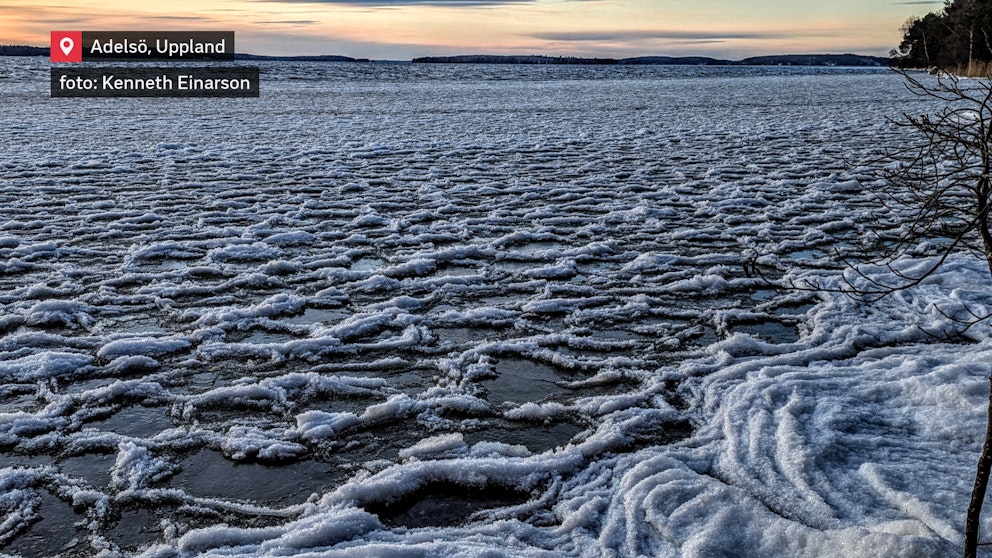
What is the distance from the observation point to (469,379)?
15.8ft

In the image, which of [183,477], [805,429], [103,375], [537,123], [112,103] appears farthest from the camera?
[112,103]

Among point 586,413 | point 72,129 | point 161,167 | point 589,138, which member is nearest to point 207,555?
point 586,413

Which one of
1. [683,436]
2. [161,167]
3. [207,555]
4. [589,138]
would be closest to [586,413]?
[683,436]

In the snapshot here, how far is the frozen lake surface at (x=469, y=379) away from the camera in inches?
129

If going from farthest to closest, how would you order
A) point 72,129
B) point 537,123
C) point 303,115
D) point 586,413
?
point 303,115, point 537,123, point 72,129, point 586,413

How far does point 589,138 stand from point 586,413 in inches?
547

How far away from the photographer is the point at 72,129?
61.4 ft

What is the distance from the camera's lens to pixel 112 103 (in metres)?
27.7

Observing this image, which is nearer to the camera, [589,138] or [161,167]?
[161,167]

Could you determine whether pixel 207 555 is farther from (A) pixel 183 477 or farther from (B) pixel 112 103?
(B) pixel 112 103

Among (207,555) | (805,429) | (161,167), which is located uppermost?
(161,167)

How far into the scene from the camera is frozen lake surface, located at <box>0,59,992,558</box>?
10.8 ft

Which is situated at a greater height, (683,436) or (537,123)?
(537,123)

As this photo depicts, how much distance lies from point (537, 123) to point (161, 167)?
10796 mm
